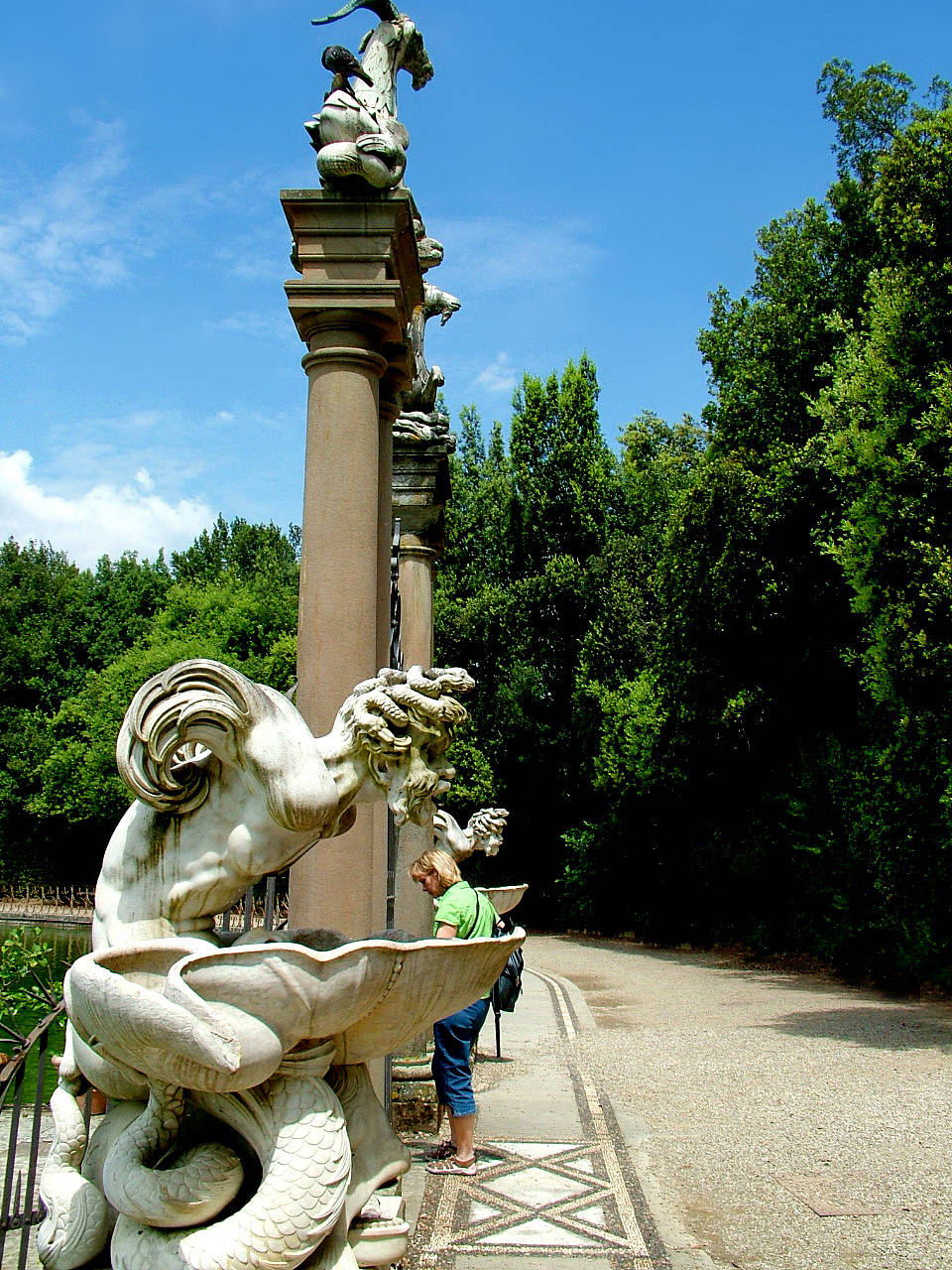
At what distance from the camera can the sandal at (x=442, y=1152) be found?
241 inches

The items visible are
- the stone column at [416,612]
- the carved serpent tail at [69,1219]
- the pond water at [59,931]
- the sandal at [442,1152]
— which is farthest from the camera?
the pond water at [59,931]

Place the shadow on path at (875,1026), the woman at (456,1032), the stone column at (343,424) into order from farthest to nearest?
the shadow on path at (875,1026)
the woman at (456,1032)
the stone column at (343,424)

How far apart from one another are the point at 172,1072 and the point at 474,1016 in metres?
4.13

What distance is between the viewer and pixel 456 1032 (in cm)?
576

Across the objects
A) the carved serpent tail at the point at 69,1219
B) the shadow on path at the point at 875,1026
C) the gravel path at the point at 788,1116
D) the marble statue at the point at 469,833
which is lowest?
the shadow on path at the point at 875,1026

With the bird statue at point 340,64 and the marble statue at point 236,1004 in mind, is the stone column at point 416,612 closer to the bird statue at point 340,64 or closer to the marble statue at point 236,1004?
the bird statue at point 340,64

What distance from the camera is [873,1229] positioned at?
214 inches

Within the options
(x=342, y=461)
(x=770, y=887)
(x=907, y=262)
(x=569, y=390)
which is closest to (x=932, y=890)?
(x=770, y=887)

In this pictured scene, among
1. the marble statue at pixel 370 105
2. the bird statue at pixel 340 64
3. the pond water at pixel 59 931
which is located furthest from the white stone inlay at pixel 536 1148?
the pond water at pixel 59 931

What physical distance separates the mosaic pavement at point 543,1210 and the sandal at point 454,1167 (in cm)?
4

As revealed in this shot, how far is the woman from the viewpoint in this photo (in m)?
5.71

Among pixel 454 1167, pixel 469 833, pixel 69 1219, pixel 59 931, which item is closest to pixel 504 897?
pixel 469 833

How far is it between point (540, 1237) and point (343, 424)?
3.80 meters

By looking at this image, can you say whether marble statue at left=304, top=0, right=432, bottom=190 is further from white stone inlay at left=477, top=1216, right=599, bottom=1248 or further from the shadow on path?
the shadow on path
